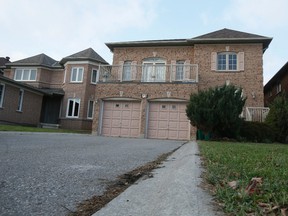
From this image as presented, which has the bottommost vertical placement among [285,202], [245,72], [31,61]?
[285,202]

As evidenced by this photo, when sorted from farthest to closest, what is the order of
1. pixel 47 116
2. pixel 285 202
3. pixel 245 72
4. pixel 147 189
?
pixel 47 116, pixel 245 72, pixel 147 189, pixel 285 202

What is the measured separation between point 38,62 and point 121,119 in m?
15.3

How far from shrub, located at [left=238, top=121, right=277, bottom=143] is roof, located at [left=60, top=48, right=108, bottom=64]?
16.1 metres

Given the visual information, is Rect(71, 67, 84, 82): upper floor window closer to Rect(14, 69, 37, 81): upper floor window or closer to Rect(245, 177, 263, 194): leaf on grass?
Rect(14, 69, 37, 81): upper floor window

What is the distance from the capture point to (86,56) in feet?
85.9

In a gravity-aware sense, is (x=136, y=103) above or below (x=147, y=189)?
above

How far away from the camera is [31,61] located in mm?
29219

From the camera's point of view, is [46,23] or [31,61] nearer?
[46,23]

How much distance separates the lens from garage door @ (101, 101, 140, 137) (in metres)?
17.8

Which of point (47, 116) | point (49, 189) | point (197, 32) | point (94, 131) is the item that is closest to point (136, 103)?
point (94, 131)

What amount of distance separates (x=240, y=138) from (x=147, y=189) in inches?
502

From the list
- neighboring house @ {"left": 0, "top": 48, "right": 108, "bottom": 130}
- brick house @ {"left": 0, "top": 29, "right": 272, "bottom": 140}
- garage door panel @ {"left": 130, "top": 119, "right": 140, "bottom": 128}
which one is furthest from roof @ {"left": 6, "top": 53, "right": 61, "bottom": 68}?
garage door panel @ {"left": 130, "top": 119, "right": 140, "bottom": 128}

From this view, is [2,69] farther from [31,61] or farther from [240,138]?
[240,138]

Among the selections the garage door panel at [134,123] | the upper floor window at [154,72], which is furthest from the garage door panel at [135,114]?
the upper floor window at [154,72]
